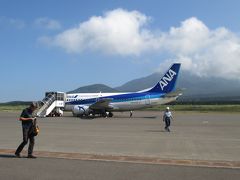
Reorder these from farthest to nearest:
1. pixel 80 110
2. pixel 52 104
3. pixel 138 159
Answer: pixel 52 104, pixel 80 110, pixel 138 159

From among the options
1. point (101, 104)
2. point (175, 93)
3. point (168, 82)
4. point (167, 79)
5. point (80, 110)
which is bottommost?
A: point (80, 110)

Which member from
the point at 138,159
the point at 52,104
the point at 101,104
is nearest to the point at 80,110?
the point at 101,104

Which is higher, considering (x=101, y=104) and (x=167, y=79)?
(x=167, y=79)

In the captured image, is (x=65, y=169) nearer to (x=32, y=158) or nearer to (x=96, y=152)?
(x=32, y=158)

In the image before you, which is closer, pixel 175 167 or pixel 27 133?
pixel 175 167

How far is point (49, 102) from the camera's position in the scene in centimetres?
4512

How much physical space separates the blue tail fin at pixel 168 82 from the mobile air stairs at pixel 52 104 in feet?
37.3

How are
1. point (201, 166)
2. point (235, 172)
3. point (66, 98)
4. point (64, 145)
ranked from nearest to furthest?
point (235, 172) → point (201, 166) → point (64, 145) → point (66, 98)

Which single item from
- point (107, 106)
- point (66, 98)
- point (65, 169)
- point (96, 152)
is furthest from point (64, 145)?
point (66, 98)

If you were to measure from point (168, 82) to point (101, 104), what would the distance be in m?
8.48

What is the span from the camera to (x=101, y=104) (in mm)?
43469

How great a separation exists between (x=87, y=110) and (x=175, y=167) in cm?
3457

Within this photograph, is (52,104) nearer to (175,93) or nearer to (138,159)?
(175,93)

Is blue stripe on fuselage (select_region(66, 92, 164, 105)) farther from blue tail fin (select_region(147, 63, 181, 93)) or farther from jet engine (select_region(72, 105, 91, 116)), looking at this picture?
jet engine (select_region(72, 105, 91, 116))
